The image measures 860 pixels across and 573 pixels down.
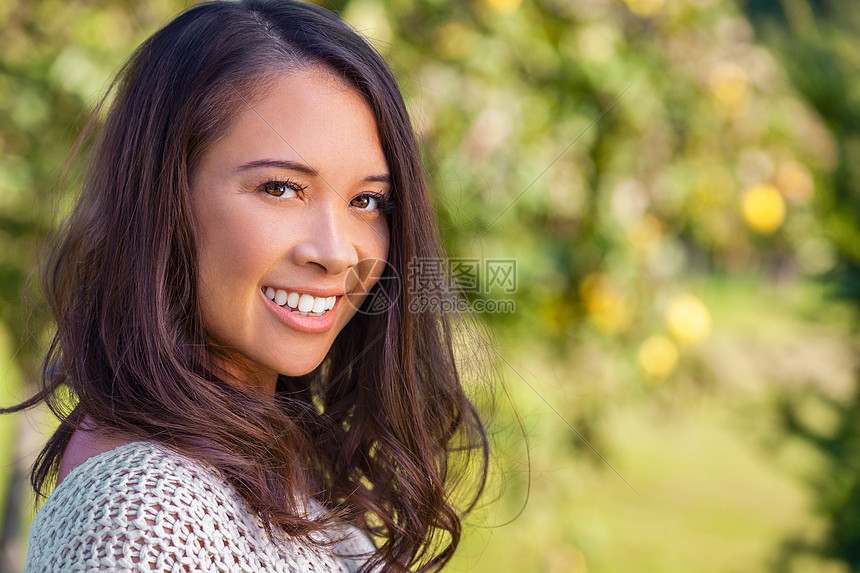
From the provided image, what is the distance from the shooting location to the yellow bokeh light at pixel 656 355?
7.58 ft

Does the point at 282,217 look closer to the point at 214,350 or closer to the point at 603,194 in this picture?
the point at 214,350

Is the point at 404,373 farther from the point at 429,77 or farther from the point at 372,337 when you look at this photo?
the point at 429,77

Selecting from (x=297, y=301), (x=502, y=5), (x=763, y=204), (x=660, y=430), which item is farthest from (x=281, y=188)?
(x=660, y=430)

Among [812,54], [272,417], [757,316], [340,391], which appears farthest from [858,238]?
[757,316]

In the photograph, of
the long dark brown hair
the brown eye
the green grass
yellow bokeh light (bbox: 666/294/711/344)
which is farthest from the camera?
yellow bokeh light (bbox: 666/294/711/344)

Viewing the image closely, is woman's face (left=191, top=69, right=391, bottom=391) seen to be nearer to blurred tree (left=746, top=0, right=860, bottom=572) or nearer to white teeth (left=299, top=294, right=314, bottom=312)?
white teeth (left=299, top=294, right=314, bottom=312)

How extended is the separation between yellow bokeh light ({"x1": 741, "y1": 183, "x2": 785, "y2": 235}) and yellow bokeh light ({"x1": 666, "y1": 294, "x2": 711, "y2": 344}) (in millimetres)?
350

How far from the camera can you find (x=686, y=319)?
2.31 meters

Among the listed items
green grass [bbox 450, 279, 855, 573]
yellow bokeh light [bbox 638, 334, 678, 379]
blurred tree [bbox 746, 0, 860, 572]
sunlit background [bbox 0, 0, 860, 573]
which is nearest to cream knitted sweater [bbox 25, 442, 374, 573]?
green grass [bbox 450, 279, 855, 573]

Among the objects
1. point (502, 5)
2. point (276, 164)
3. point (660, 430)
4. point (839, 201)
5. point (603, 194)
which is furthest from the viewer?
point (660, 430)

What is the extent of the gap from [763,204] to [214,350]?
75.6 inches

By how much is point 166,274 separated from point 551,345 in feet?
4.96

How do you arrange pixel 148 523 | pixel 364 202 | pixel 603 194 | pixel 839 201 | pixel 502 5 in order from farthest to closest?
1. pixel 603 194
2. pixel 502 5
3. pixel 839 201
4. pixel 364 202
5. pixel 148 523

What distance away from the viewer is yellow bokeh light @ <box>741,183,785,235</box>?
2393 millimetres
